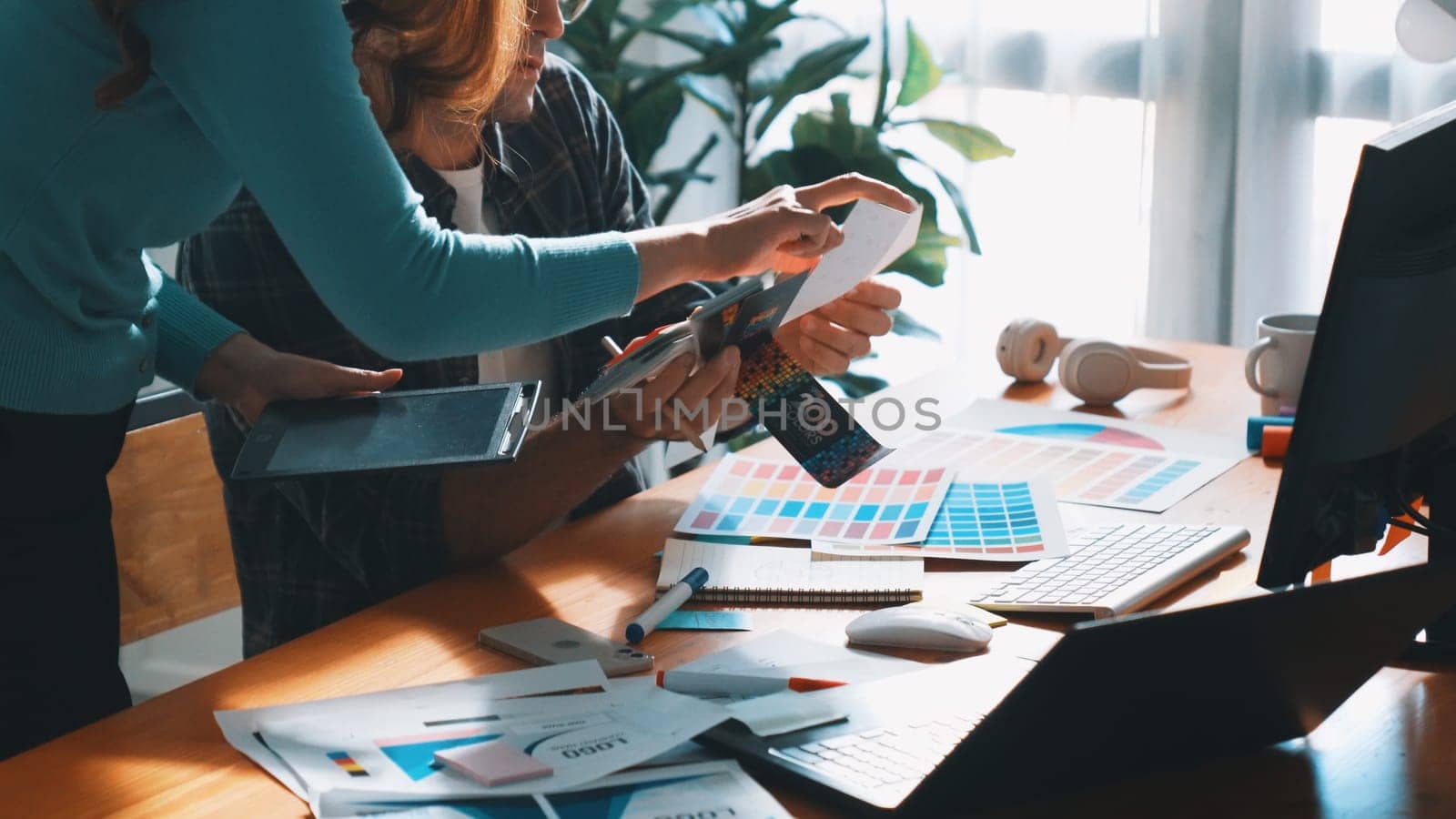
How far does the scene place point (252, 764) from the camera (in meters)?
0.84

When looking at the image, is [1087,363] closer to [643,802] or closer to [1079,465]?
[1079,465]

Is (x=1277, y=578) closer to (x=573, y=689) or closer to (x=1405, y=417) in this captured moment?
(x=1405, y=417)

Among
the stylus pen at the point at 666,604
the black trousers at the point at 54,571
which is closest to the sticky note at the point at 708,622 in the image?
the stylus pen at the point at 666,604

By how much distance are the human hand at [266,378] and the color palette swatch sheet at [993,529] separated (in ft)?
1.32

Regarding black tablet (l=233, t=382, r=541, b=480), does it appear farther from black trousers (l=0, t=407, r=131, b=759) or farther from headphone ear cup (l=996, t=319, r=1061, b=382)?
headphone ear cup (l=996, t=319, r=1061, b=382)

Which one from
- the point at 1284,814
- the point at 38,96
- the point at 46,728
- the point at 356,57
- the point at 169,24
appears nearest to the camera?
the point at 1284,814

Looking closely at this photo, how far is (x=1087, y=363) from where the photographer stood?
1597mm

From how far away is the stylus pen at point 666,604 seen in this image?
101 cm

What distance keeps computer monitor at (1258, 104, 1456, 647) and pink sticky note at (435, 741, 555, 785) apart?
46cm

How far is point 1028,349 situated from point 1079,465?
319mm

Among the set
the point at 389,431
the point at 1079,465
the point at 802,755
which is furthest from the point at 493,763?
the point at 1079,465

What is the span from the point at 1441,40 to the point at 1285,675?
33.9 inches

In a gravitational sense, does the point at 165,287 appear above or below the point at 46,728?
above

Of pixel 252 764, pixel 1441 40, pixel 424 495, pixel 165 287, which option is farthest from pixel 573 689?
pixel 1441 40
